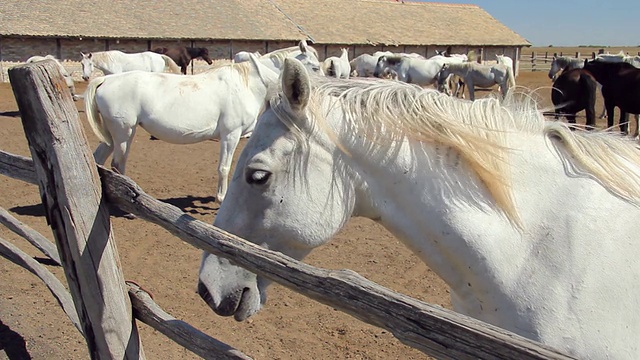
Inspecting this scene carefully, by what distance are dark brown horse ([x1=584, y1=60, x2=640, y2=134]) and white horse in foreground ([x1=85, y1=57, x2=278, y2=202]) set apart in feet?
29.1

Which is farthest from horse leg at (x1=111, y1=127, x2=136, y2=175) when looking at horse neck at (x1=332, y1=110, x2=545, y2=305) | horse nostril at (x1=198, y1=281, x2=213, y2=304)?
horse neck at (x1=332, y1=110, x2=545, y2=305)

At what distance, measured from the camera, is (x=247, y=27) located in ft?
99.5

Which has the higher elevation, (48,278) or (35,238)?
(35,238)

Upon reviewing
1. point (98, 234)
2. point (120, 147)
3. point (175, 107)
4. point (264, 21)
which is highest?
point (264, 21)

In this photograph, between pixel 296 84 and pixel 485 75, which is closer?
pixel 296 84

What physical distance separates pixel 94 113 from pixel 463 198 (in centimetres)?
598

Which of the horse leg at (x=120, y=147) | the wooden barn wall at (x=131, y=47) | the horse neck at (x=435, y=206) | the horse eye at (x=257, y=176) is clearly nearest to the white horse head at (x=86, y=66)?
the wooden barn wall at (x=131, y=47)

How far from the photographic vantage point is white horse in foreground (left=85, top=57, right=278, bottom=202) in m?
6.50

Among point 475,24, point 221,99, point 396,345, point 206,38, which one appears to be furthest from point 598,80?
point 475,24

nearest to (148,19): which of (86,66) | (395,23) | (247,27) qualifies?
(247,27)

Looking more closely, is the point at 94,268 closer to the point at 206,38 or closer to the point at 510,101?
the point at 510,101

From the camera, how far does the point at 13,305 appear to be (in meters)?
4.20

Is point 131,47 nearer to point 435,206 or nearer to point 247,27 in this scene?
point 247,27

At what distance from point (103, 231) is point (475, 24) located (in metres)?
42.3
